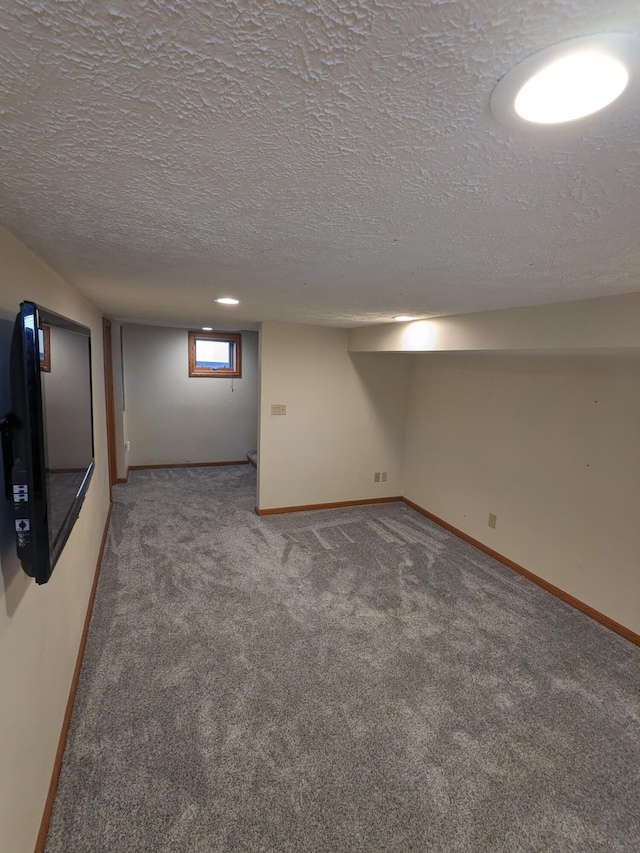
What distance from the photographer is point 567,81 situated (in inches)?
19.1

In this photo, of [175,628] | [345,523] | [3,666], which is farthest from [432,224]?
[345,523]

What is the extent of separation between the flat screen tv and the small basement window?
13.4ft

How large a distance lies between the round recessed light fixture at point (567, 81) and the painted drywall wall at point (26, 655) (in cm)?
136

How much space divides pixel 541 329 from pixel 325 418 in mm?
2477

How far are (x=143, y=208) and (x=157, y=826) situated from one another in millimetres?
2027

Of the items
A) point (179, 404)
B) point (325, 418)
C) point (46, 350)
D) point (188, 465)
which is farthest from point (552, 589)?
point (179, 404)

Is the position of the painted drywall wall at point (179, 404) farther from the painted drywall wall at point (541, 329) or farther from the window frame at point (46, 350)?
the window frame at point (46, 350)

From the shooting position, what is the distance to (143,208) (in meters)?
0.98

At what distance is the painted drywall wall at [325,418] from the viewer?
4078 mm

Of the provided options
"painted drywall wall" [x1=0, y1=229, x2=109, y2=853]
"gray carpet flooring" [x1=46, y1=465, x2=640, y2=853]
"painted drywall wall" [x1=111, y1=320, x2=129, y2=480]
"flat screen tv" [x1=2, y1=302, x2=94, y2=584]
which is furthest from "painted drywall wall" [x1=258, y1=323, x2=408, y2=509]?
"flat screen tv" [x1=2, y1=302, x2=94, y2=584]

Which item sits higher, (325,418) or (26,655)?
(325,418)

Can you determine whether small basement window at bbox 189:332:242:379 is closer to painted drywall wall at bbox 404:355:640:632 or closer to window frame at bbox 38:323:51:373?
painted drywall wall at bbox 404:355:640:632

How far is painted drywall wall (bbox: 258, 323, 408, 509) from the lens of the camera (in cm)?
408

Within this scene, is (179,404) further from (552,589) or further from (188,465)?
(552,589)
